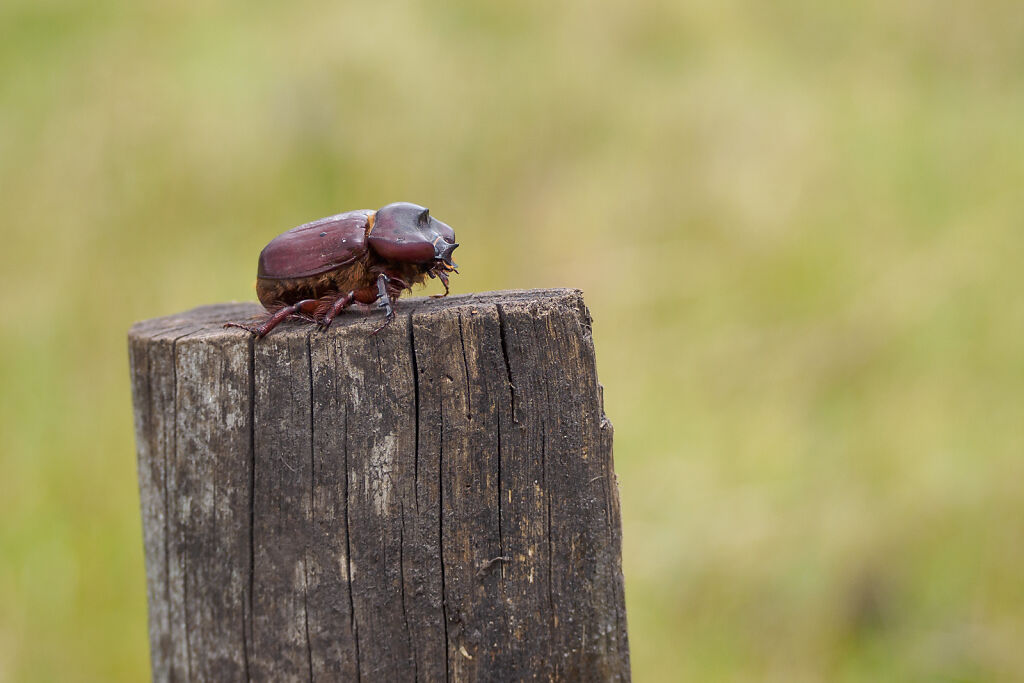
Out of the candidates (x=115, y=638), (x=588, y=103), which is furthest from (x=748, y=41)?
(x=115, y=638)

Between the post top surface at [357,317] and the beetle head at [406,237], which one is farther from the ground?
the beetle head at [406,237]

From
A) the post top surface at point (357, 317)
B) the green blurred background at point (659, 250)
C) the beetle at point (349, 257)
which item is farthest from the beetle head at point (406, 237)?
the green blurred background at point (659, 250)

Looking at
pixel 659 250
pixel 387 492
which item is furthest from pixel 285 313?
pixel 659 250

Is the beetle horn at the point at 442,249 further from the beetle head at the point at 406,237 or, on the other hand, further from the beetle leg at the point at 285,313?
the beetle leg at the point at 285,313

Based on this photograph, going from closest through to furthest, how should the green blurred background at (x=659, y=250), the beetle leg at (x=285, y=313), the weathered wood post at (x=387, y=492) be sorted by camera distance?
the weathered wood post at (x=387, y=492) → the beetle leg at (x=285, y=313) → the green blurred background at (x=659, y=250)

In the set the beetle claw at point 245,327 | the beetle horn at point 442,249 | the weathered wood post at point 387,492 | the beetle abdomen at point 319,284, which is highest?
the beetle horn at point 442,249

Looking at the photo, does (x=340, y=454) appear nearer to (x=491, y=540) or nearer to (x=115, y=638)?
(x=491, y=540)

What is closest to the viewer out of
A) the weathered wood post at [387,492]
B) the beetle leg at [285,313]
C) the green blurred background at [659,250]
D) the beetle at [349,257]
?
the weathered wood post at [387,492]
